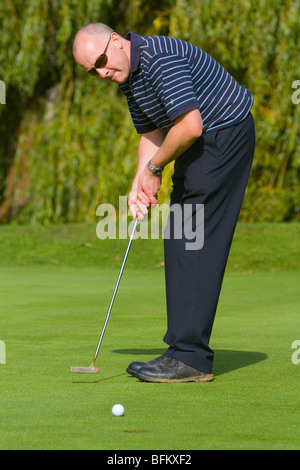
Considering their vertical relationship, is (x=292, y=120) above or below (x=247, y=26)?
below

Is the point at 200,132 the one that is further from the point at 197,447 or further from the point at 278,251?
the point at 278,251

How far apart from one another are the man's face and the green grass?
136 cm

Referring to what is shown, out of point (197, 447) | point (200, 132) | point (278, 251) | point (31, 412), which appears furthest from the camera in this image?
point (278, 251)

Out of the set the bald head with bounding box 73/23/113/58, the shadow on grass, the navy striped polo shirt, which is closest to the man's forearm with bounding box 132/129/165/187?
the navy striped polo shirt

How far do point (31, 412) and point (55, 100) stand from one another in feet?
Result: 38.0

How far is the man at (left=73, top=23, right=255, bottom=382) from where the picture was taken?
4129mm


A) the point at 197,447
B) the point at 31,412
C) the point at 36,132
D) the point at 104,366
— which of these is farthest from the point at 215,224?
the point at 36,132

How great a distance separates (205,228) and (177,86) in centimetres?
68

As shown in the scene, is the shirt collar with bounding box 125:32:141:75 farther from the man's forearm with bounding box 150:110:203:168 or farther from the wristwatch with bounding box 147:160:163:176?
the wristwatch with bounding box 147:160:163:176

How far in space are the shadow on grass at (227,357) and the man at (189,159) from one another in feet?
0.99

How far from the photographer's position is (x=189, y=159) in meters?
4.31

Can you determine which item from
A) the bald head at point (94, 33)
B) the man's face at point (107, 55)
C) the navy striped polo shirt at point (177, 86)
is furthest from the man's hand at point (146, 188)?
the bald head at point (94, 33)

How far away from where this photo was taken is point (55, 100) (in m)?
14.6

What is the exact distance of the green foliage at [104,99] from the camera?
518 inches
